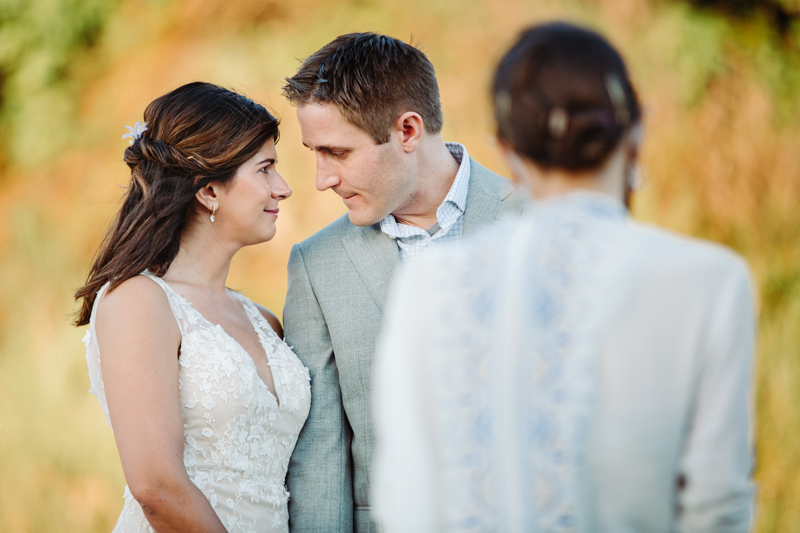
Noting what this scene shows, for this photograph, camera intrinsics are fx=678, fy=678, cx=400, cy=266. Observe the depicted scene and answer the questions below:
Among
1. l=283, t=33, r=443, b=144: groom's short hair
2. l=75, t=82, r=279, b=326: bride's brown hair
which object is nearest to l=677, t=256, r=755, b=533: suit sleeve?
l=283, t=33, r=443, b=144: groom's short hair

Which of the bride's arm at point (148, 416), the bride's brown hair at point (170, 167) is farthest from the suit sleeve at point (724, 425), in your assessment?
the bride's brown hair at point (170, 167)

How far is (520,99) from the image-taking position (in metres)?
1.16

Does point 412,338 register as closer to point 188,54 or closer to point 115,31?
point 188,54

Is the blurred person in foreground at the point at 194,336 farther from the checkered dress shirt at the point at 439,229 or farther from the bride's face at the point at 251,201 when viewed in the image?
the checkered dress shirt at the point at 439,229

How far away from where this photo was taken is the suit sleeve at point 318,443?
7.98 ft

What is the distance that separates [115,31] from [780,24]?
6.10 meters

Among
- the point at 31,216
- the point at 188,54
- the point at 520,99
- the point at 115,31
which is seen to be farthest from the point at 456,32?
the point at 520,99

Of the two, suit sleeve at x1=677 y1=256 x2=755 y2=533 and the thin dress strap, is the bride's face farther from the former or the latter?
suit sleeve at x1=677 y1=256 x2=755 y2=533

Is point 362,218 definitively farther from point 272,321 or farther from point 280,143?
point 280,143

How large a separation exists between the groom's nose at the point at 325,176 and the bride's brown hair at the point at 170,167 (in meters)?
→ 0.28

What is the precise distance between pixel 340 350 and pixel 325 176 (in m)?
0.66

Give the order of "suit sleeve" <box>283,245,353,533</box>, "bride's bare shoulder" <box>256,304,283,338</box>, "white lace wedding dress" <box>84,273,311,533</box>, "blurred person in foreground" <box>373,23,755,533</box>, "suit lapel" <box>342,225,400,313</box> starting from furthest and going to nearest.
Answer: "bride's bare shoulder" <box>256,304,283,338</box>, "suit lapel" <box>342,225,400,313</box>, "suit sleeve" <box>283,245,353,533</box>, "white lace wedding dress" <box>84,273,311,533</box>, "blurred person in foreground" <box>373,23,755,533</box>

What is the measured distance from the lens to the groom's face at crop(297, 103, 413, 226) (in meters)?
2.52

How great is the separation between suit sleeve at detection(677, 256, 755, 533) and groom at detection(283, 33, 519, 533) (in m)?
1.47
